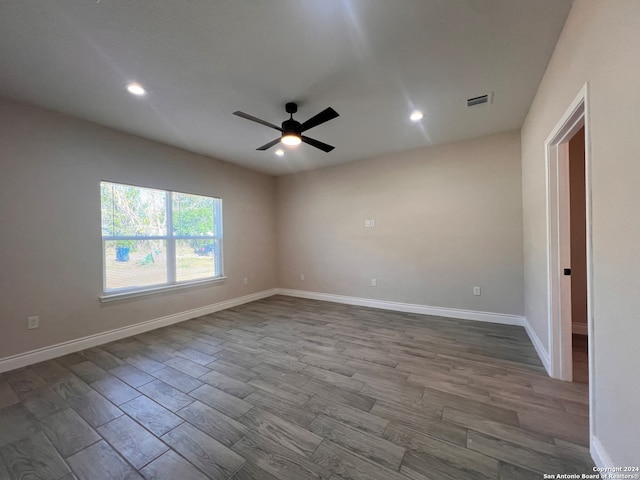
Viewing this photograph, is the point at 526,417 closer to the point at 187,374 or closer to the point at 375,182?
the point at 187,374

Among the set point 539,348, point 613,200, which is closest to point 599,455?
point 613,200

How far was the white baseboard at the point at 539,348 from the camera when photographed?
87.9 inches

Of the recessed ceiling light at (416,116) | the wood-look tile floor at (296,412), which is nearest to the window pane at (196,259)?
the wood-look tile floor at (296,412)

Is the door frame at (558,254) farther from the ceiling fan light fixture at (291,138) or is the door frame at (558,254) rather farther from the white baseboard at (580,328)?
the ceiling fan light fixture at (291,138)

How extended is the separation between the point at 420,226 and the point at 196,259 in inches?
150

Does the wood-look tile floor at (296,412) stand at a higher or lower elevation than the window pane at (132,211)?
lower

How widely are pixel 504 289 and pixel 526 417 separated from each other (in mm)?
2206

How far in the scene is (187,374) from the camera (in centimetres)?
232

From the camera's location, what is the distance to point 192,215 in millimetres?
4172

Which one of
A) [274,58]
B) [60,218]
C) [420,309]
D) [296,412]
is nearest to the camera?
[296,412]

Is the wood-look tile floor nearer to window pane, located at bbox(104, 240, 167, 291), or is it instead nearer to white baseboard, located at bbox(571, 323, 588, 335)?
white baseboard, located at bbox(571, 323, 588, 335)

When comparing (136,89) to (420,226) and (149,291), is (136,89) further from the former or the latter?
(420,226)

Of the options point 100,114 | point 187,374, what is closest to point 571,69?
point 187,374

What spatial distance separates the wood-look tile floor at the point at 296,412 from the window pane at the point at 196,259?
1.28 meters
